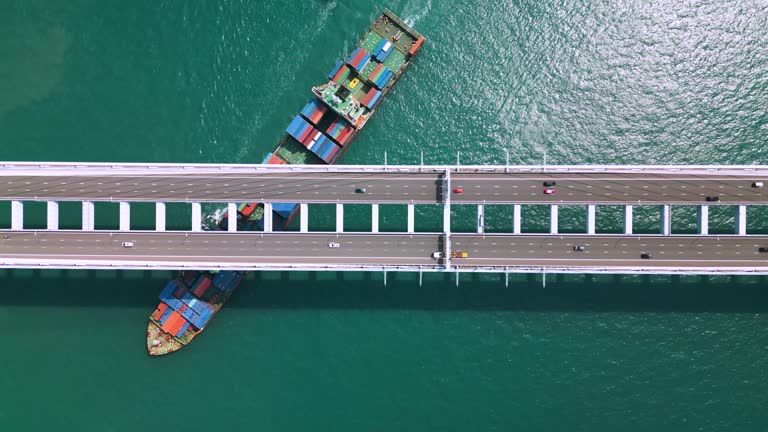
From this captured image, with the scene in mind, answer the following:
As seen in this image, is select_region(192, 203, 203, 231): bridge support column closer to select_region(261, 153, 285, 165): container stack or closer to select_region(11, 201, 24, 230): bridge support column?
select_region(261, 153, 285, 165): container stack

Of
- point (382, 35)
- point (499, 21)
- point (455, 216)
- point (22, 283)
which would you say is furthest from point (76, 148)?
point (499, 21)

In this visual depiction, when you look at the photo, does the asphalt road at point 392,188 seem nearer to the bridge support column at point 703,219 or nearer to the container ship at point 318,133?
the bridge support column at point 703,219

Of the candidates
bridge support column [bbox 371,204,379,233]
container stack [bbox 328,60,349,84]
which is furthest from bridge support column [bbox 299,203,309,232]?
container stack [bbox 328,60,349,84]

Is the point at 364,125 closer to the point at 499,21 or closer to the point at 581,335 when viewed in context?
the point at 499,21

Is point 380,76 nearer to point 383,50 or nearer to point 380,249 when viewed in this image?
point 383,50

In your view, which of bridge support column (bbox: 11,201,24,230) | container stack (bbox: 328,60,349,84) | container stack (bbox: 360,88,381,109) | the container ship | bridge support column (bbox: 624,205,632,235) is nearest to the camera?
bridge support column (bbox: 624,205,632,235)
